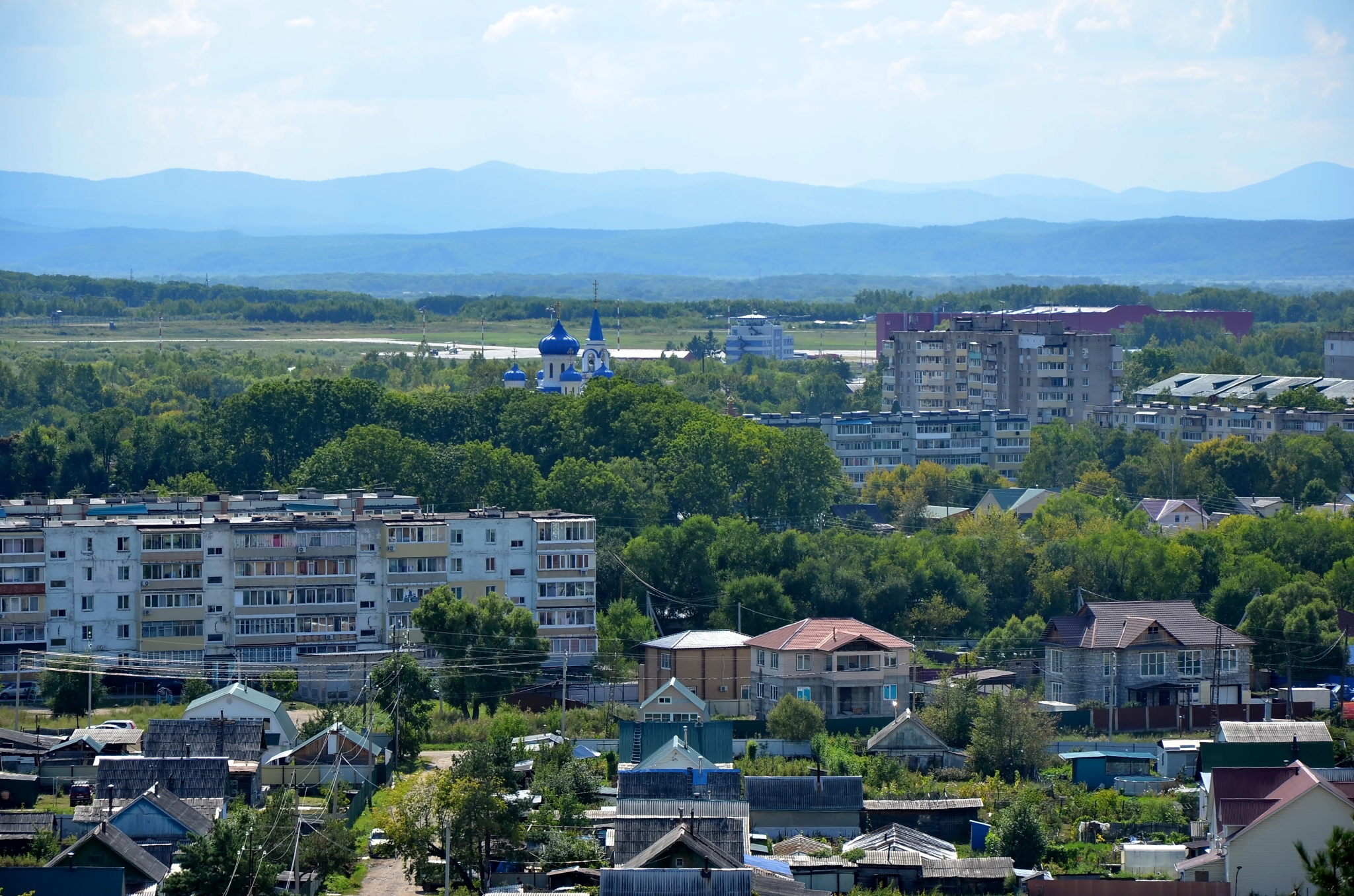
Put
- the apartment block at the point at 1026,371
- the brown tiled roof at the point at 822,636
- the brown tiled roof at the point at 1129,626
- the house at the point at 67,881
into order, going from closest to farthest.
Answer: the house at the point at 67,881, the brown tiled roof at the point at 822,636, the brown tiled roof at the point at 1129,626, the apartment block at the point at 1026,371

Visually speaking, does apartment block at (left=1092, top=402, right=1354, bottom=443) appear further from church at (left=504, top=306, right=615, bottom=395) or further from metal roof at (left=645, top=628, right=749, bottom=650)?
metal roof at (left=645, top=628, right=749, bottom=650)

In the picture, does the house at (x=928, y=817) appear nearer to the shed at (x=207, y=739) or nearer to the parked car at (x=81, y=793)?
the shed at (x=207, y=739)

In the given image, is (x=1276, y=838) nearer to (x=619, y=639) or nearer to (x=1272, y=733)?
(x=1272, y=733)

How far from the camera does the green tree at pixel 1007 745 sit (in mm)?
36250

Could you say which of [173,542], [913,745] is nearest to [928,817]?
[913,745]

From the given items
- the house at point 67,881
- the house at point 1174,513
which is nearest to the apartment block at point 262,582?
the house at point 67,881

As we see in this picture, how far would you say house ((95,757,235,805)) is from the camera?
30.8 m

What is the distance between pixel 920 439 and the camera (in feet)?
280

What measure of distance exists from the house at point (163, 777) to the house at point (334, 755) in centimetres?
266

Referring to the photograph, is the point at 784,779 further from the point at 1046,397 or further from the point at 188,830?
the point at 1046,397

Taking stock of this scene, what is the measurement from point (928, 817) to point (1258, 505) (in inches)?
1648

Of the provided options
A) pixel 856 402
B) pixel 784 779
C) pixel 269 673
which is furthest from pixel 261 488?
pixel 856 402

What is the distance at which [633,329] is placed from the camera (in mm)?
178000

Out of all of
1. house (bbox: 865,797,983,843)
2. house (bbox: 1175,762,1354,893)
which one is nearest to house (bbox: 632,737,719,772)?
house (bbox: 865,797,983,843)
